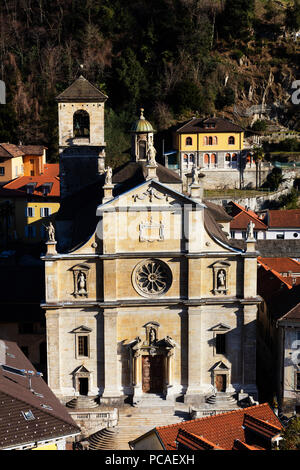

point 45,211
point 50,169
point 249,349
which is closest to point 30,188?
point 45,211

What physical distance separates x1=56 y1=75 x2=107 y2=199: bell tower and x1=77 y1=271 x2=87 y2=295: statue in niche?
44.1 ft

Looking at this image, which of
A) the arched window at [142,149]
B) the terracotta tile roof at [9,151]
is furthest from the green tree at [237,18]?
the arched window at [142,149]

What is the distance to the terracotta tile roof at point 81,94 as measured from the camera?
48.0m

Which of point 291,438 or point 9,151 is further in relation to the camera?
point 9,151

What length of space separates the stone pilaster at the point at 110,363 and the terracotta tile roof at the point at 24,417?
7.87 m

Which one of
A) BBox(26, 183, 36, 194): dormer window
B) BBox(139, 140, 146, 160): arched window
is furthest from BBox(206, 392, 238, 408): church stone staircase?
BBox(26, 183, 36, 194): dormer window

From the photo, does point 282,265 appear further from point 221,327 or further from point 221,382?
point 221,382

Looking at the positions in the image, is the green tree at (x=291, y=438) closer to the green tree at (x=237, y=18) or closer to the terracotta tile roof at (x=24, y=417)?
the terracotta tile roof at (x=24, y=417)

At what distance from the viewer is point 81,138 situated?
4866 cm

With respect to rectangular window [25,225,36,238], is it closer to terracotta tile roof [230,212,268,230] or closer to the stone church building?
terracotta tile roof [230,212,268,230]

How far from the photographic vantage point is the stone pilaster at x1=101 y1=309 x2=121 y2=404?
37.1 m

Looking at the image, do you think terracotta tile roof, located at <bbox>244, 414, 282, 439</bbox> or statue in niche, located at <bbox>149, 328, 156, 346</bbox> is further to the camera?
statue in niche, located at <bbox>149, 328, 156, 346</bbox>

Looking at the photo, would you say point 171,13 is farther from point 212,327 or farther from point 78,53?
point 212,327

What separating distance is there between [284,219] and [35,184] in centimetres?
2180
